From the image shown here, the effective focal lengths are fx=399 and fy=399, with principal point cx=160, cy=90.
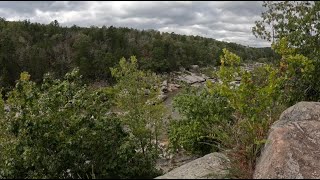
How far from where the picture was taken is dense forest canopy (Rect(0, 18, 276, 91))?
5406 centimetres

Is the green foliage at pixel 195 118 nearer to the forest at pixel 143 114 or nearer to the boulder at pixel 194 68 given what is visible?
the forest at pixel 143 114

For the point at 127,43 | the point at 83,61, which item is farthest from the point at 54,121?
the point at 127,43

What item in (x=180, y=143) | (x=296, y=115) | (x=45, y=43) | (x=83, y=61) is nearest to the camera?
(x=296, y=115)

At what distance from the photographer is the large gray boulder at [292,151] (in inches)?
303

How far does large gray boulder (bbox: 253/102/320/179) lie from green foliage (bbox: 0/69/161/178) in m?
4.30

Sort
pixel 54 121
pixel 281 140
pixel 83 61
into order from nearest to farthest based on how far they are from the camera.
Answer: pixel 281 140, pixel 54 121, pixel 83 61

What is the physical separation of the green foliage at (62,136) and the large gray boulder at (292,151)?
14.1 ft

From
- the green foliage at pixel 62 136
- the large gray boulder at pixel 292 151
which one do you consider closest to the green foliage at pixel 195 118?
the green foliage at pixel 62 136

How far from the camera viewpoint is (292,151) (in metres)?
8.22

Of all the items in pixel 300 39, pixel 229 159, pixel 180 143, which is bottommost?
pixel 180 143

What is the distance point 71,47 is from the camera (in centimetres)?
6775

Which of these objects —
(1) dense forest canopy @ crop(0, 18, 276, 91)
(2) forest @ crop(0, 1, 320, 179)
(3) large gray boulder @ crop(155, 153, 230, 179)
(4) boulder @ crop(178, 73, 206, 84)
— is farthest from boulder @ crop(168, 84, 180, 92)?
(3) large gray boulder @ crop(155, 153, 230, 179)

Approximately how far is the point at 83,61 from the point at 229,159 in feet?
168

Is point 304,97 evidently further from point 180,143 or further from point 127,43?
point 127,43
